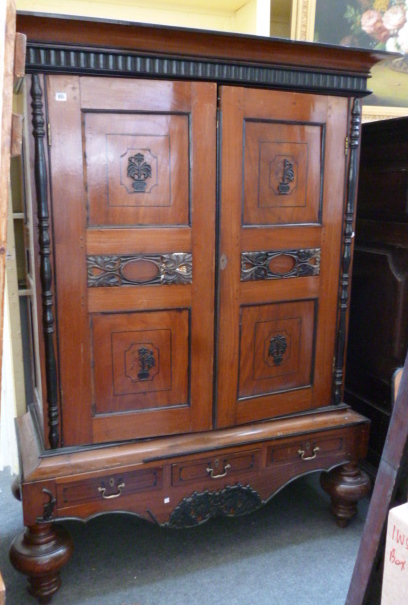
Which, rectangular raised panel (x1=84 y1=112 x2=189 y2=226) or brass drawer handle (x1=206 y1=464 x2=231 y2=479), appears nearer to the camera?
rectangular raised panel (x1=84 y1=112 x2=189 y2=226)

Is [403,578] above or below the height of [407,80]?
below

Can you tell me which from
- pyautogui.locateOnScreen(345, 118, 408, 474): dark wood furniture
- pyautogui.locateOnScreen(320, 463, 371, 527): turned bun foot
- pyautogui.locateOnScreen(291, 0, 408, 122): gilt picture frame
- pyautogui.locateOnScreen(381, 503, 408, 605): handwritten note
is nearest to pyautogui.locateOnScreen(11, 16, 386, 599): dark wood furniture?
pyautogui.locateOnScreen(320, 463, 371, 527): turned bun foot

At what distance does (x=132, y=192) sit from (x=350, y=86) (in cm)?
80

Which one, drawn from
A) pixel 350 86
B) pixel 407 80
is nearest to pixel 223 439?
pixel 350 86

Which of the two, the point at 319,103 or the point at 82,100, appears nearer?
the point at 82,100

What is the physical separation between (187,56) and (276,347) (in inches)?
36.4

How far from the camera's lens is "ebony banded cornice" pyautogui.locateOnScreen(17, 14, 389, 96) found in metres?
1.38

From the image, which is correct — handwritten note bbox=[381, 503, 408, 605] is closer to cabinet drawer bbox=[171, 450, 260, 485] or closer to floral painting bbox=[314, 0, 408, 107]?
cabinet drawer bbox=[171, 450, 260, 485]

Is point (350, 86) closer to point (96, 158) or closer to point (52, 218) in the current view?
point (96, 158)

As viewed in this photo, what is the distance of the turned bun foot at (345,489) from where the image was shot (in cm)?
196

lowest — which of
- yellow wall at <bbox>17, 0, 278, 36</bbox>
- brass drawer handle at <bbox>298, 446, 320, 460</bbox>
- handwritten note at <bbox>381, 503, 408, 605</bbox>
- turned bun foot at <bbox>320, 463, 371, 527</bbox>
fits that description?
turned bun foot at <bbox>320, 463, 371, 527</bbox>

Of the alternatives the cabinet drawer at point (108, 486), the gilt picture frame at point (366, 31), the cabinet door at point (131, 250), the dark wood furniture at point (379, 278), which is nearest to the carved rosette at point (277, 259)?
the cabinet door at point (131, 250)

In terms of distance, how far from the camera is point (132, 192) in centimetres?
154

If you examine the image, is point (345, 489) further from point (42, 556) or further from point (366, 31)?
point (366, 31)
